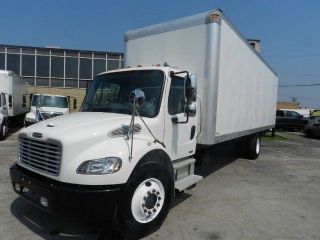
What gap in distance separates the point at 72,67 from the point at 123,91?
100 ft

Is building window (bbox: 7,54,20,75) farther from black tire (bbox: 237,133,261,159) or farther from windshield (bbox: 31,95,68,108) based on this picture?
black tire (bbox: 237,133,261,159)

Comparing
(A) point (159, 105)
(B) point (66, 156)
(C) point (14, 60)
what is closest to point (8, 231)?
(B) point (66, 156)

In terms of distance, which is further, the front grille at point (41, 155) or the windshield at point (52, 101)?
the windshield at point (52, 101)

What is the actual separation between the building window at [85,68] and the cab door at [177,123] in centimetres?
3016

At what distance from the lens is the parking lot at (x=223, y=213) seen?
5.43 metres

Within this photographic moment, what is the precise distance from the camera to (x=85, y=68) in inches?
1411

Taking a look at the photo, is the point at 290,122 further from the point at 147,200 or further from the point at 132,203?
the point at 132,203

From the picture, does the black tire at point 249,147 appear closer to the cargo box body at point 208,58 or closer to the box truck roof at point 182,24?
the cargo box body at point 208,58

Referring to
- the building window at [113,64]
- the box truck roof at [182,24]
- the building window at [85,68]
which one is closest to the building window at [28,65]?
the building window at [85,68]

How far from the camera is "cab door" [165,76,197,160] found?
612 cm

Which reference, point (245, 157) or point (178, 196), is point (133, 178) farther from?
point (245, 157)

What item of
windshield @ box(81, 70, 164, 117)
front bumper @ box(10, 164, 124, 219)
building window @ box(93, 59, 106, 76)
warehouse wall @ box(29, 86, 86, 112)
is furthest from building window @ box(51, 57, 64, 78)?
front bumper @ box(10, 164, 124, 219)

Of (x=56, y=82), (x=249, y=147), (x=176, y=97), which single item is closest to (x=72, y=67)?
(x=56, y=82)

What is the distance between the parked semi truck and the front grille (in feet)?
0.04
